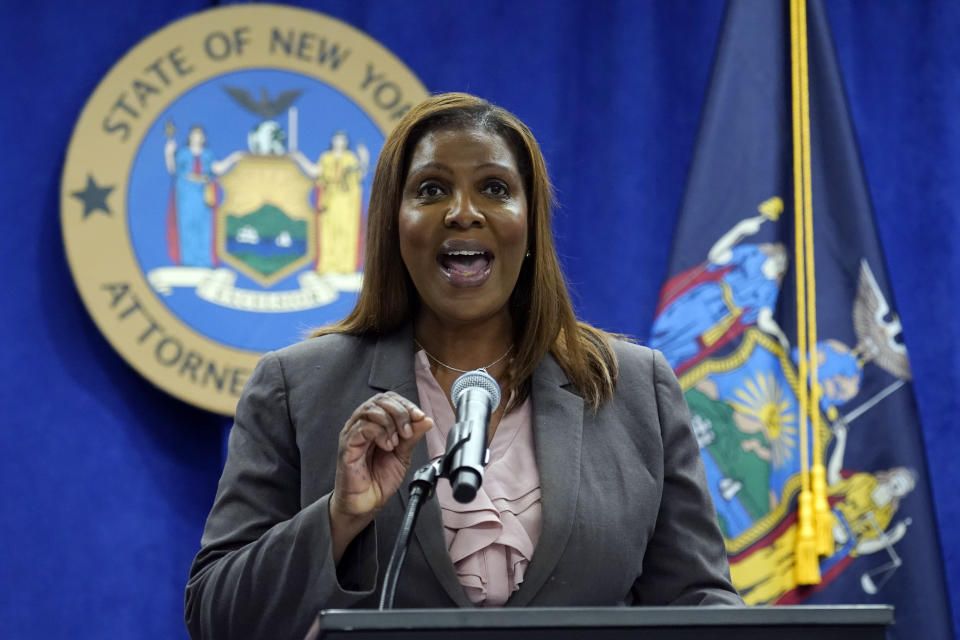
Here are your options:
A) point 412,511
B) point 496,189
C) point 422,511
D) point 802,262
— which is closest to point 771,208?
point 802,262

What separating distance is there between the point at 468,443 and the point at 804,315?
7.22 ft

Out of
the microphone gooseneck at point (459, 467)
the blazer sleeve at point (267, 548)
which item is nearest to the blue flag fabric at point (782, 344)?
the blazer sleeve at point (267, 548)

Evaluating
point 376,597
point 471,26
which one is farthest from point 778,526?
point 376,597

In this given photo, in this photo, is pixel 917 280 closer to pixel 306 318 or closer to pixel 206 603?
pixel 306 318

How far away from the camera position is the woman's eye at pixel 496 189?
1951mm

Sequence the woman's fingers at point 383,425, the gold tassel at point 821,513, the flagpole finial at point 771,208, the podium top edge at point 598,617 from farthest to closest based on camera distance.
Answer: the flagpole finial at point 771,208, the gold tassel at point 821,513, the woman's fingers at point 383,425, the podium top edge at point 598,617

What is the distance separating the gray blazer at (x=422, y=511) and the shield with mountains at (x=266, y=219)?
146 centimetres

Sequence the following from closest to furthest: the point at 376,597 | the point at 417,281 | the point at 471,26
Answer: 1. the point at 376,597
2. the point at 417,281
3. the point at 471,26

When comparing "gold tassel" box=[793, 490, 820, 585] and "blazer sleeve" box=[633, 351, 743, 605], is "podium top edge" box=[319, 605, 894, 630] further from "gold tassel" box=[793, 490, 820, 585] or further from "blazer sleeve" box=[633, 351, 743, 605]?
"gold tassel" box=[793, 490, 820, 585]

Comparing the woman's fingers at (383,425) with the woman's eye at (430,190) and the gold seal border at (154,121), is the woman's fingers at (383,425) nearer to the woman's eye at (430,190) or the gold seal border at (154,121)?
the woman's eye at (430,190)

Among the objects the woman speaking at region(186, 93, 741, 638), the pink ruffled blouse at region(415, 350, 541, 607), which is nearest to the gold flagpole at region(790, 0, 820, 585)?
the woman speaking at region(186, 93, 741, 638)

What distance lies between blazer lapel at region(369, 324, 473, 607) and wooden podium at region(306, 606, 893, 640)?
528mm

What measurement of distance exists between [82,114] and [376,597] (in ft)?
6.70

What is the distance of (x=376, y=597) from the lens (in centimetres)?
167
